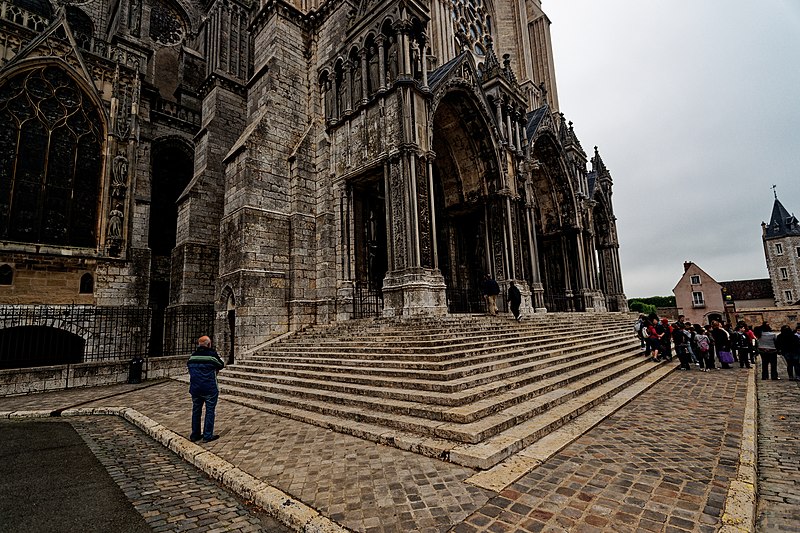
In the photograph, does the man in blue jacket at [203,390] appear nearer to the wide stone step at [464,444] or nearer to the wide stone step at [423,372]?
the wide stone step at [464,444]

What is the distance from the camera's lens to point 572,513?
9.11 ft

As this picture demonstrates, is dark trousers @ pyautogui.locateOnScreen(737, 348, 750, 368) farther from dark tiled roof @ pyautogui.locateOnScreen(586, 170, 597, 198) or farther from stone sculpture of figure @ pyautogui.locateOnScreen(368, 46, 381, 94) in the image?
dark tiled roof @ pyautogui.locateOnScreen(586, 170, 597, 198)

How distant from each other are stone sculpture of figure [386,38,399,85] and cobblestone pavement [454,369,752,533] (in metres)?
11.0

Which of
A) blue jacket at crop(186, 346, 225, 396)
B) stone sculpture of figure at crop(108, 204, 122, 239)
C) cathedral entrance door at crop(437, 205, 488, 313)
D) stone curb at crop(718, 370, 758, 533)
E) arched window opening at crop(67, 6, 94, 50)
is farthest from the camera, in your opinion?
arched window opening at crop(67, 6, 94, 50)

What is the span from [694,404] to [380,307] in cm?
908

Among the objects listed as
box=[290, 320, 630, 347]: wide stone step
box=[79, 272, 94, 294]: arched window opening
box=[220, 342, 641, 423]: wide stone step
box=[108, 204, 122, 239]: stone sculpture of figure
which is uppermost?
box=[108, 204, 122, 239]: stone sculpture of figure

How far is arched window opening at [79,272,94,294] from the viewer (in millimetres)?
13554

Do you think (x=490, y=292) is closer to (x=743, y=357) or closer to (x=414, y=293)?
(x=414, y=293)

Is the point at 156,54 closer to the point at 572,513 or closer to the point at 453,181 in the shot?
the point at 453,181

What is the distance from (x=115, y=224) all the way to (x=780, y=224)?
6481 centimetres

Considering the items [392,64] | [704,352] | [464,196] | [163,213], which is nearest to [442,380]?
[704,352]

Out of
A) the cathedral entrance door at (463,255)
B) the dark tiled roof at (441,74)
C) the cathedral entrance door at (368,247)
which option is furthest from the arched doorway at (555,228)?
the cathedral entrance door at (368,247)

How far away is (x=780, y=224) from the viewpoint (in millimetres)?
44500

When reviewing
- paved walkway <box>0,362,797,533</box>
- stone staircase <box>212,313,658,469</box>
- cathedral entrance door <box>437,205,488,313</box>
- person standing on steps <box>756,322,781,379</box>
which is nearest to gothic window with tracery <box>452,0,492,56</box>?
cathedral entrance door <box>437,205,488,313</box>
